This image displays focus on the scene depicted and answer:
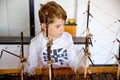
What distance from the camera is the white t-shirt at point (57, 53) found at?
1.18m

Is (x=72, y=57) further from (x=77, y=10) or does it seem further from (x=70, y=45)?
(x=77, y=10)

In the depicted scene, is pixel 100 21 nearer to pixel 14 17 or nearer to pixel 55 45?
pixel 14 17

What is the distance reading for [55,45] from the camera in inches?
49.4

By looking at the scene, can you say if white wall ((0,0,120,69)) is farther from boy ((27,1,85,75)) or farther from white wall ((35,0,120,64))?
boy ((27,1,85,75))

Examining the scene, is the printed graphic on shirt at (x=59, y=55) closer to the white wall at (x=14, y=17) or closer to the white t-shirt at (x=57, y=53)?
the white t-shirt at (x=57, y=53)

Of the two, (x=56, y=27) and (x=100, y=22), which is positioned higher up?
(x=100, y=22)

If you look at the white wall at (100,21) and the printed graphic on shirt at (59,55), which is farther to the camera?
the white wall at (100,21)

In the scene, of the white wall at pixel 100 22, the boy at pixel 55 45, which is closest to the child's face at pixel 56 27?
the boy at pixel 55 45

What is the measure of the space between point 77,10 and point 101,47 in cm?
50

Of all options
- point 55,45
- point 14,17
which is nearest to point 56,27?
point 55,45

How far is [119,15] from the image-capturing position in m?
2.29

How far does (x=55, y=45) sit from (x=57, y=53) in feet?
0.20

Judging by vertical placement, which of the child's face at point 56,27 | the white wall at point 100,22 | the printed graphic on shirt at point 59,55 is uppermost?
the white wall at point 100,22

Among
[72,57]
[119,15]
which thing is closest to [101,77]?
[72,57]
